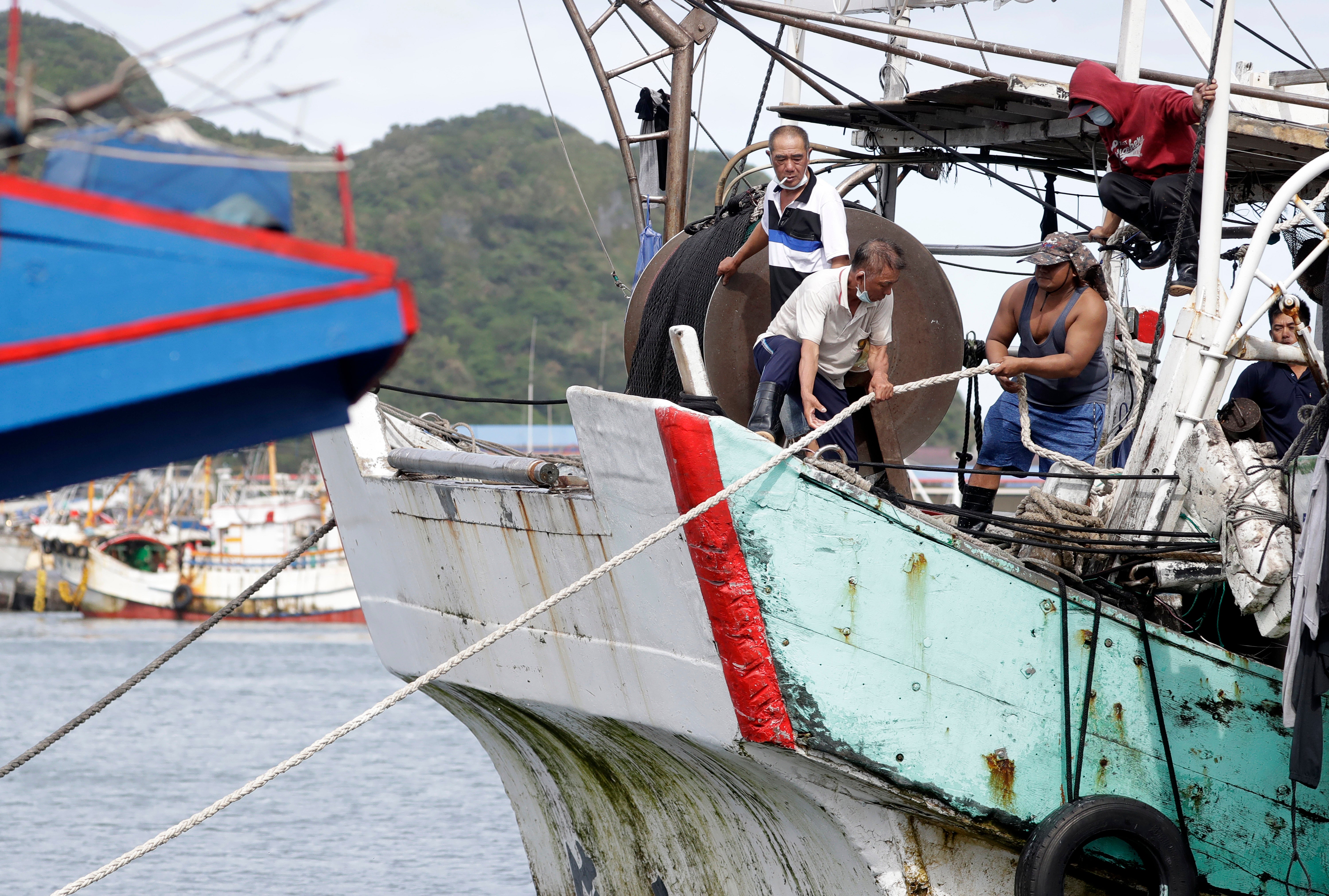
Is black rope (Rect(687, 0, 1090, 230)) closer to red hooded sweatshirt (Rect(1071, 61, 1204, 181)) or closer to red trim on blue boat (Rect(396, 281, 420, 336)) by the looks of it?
red hooded sweatshirt (Rect(1071, 61, 1204, 181))

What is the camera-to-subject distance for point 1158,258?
266 inches

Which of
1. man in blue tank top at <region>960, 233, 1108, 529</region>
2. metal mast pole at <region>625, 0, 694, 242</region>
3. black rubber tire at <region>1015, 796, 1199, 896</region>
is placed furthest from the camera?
metal mast pole at <region>625, 0, 694, 242</region>

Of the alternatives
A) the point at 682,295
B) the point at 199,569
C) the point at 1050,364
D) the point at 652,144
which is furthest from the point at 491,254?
the point at 1050,364

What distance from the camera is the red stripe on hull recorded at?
14.5 feet

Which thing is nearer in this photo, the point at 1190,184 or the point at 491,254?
the point at 1190,184

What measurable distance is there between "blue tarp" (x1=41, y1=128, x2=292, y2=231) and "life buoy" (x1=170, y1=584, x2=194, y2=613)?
52.4m

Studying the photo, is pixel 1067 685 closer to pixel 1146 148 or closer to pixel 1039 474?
pixel 1039 474

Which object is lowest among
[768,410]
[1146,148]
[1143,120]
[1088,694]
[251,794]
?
[251,794]

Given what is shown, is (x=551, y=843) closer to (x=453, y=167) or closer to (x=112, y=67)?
(x=112, y=67)

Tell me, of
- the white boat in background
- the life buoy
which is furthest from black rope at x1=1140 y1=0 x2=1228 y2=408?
the life buoy

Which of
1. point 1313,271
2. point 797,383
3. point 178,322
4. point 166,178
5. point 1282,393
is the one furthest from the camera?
point 1282,393

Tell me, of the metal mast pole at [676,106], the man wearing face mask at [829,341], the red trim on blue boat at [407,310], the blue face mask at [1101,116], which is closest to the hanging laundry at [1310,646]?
the man wearing face mask at [829,341]

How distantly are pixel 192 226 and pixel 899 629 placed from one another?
3.08 meters

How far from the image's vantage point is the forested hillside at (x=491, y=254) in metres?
57.8
